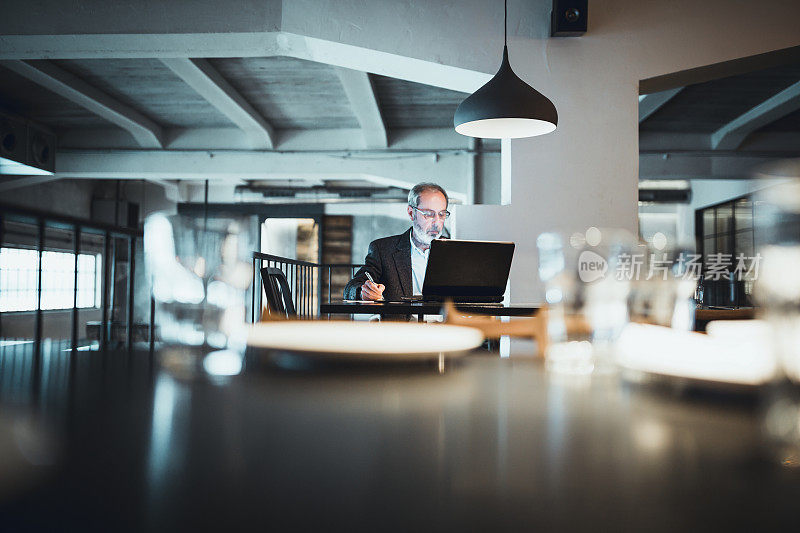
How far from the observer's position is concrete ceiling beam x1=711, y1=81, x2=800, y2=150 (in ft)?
22.0

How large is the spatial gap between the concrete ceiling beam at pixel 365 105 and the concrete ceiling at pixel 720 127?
10.1ft

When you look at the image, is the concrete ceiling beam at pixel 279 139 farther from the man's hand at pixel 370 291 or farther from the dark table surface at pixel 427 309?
the dark table surface at pixel 427 309

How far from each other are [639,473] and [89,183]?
1415 cm

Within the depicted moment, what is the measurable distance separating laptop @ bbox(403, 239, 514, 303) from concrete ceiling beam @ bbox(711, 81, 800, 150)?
6.12 metres

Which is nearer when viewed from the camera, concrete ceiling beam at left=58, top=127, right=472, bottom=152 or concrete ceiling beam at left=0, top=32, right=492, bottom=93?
concrete ceiling beam at left=0, top=32, right=492, bottom=93

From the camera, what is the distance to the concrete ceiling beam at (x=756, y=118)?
6707 millimetres

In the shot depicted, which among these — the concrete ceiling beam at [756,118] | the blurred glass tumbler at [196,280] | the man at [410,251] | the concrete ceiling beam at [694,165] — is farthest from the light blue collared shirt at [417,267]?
the concrete ceiling beam at [694,165]

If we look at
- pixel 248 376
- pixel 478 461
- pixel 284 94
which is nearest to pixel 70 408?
pixel 248 376

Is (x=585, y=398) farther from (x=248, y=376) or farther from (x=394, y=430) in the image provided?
(x=248, y=376)

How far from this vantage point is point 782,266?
388 mm

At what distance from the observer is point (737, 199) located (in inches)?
373

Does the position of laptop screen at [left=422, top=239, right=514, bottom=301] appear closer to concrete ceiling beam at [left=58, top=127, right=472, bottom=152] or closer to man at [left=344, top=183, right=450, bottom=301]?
man at [left=344, top=183, right=450, bottom=301]

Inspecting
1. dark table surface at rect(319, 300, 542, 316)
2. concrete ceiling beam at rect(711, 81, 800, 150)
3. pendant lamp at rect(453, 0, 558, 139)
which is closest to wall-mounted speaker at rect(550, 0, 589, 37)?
pendant lamp at rect(453, 0, 558, 139)

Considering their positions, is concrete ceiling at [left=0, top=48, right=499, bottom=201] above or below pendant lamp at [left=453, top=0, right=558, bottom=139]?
above
